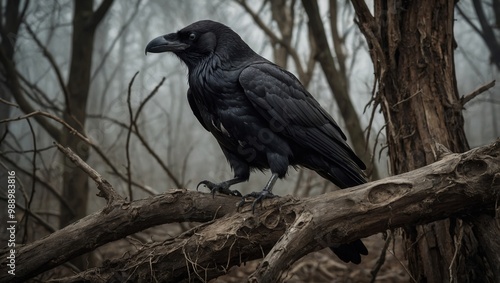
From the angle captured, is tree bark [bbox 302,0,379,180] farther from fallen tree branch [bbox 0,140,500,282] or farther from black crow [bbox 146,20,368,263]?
fallen tree branch [bbox 0,140,500,282]

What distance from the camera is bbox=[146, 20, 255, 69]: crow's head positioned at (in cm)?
304

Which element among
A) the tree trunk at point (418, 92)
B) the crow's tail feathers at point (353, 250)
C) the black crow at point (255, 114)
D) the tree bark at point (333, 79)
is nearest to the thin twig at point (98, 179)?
the black crow at point (255, 114)

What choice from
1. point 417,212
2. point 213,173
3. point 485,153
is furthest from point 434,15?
point 213,173

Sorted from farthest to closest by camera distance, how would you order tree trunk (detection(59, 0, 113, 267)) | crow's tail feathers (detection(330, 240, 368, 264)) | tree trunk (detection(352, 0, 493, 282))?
1. tree trunk (detection(59, 0, 113, 267))
2. tree trunk (detection(352, 0, 493, 282))
3. crow's tail feathers (detection(330, 240, 368, 264))

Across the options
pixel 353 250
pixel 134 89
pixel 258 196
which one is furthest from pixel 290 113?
pixel 134 89

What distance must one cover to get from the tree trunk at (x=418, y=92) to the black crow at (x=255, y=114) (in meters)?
0.34

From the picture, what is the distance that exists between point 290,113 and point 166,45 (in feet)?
2.95

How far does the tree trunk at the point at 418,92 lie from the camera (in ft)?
9.25

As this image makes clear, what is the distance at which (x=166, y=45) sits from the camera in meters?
3.03

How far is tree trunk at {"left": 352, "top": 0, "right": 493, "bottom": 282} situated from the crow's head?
2.74 feet

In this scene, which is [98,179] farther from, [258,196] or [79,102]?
[79,102]

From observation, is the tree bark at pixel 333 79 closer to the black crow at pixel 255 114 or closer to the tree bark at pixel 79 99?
the black crow at pixel 255 114

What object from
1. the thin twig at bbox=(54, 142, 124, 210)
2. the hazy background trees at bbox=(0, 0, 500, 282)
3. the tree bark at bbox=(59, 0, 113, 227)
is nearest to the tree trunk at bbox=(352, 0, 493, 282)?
the hazy background trees at bbox=(0, 0, 500, 282)

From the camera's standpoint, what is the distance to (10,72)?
3.94 meters
